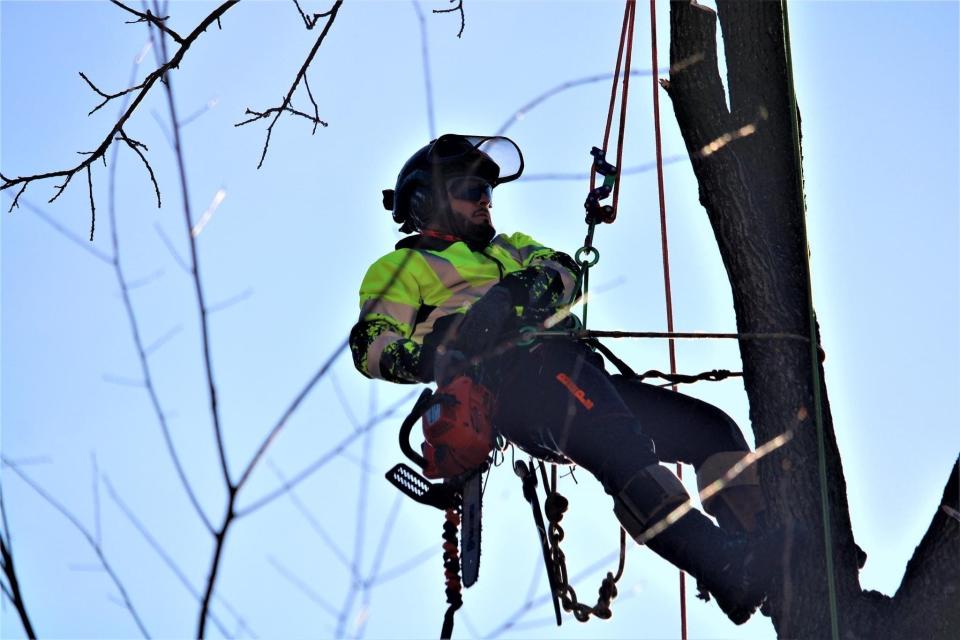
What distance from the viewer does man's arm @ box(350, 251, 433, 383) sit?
376 cm

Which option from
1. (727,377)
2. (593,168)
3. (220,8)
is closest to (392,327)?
(593,168)

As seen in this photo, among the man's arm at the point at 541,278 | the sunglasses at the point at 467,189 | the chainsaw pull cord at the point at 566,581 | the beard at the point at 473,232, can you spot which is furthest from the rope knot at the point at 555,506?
the sunglasses at the point at 467,189

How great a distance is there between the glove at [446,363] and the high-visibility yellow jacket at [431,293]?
0.09 metres

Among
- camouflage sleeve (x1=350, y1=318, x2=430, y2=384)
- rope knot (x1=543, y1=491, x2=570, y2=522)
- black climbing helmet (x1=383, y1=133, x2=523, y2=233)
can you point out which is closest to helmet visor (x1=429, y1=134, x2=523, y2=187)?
black climbing helmet (x1=383, y1=133, x2=523, y2=233)

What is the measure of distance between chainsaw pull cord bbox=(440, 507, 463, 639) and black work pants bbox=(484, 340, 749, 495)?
0.91 ft

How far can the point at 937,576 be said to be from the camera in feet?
8.73

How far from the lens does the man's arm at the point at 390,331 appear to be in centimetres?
376

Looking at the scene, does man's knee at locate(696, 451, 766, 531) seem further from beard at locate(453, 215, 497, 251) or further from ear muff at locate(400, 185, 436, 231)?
ear muff at locate(400, 185, 436, 231)

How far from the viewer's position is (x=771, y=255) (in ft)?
9.78

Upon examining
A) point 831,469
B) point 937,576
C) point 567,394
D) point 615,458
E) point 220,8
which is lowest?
point 937,576

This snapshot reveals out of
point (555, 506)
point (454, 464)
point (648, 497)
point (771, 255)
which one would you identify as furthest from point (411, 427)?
point (771, 255)

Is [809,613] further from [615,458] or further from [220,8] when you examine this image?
[220,8]

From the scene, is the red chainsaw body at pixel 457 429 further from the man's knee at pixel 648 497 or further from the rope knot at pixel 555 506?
the man's knee at pixel 648 497

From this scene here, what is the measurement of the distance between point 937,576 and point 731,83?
1.16 metres
